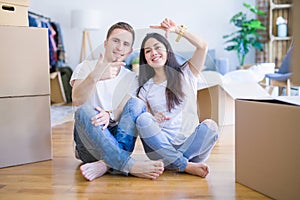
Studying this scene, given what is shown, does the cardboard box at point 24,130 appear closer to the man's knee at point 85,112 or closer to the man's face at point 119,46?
the man's knee at point 85,112

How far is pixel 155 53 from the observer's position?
1.46m

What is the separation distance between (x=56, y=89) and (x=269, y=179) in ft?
11.7

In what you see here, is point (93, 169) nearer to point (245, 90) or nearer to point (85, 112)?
point (85, 112)

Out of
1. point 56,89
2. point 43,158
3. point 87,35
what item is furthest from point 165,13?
point 43,158

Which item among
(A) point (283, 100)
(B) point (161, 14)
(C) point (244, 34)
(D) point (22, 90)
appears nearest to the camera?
(A) point (283, 100)

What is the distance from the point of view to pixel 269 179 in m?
1.18

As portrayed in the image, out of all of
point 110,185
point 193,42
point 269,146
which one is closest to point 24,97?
point 110,185

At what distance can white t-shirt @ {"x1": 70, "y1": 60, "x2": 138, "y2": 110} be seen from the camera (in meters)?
1.47

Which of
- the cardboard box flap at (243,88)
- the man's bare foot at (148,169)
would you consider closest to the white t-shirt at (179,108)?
the man's bare foot at (148,169)

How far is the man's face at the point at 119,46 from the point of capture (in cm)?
144

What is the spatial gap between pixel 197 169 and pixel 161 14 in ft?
12.4

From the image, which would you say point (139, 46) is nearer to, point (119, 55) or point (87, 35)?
point (119, 55)

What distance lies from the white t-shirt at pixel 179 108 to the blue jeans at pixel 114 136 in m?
0.05

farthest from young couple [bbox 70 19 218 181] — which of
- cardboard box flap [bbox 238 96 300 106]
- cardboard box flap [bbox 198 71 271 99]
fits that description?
cardboard box flap [bbox 198 71 271 99]
